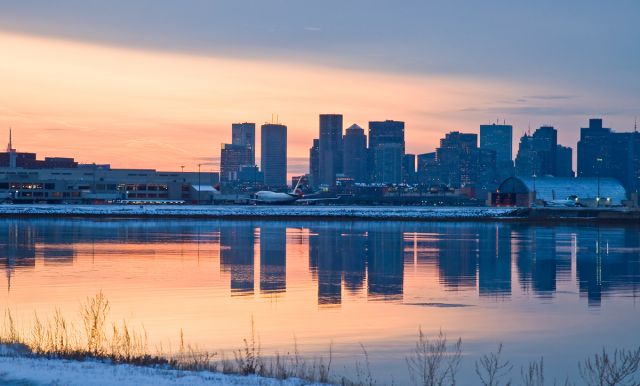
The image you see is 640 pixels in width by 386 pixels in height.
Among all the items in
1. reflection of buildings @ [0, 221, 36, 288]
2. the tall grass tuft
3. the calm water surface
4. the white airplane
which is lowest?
the tall grass tuft

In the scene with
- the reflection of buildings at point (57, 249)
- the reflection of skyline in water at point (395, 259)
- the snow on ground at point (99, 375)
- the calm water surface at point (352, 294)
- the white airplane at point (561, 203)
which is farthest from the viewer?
the white airplane at point (561, 203)

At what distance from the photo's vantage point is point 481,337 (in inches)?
1007

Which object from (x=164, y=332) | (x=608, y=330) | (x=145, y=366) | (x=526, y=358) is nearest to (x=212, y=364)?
(x=145, y=366)

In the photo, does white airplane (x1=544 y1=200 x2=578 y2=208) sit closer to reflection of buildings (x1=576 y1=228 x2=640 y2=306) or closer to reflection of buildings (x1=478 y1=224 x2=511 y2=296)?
reflection of buildings (x1=576 y1=228 x2=640 y2=306)

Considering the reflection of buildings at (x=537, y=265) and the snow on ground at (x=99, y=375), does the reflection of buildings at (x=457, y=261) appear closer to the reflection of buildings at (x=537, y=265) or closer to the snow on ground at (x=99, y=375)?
the reflection of buildings at (x=537, y=265)

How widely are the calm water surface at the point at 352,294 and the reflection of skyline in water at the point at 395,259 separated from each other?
121 millimetres

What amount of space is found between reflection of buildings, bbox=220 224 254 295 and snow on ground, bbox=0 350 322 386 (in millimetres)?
17172

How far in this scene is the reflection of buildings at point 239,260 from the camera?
37750 millimetres

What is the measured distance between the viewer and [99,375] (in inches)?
657

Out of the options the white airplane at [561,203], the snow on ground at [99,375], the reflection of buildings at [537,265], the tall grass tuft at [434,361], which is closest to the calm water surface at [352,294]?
the reflection of buildings at [537,265]

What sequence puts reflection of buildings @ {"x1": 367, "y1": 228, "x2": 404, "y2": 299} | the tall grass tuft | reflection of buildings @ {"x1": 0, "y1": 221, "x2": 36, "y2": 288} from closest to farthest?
the tall grass tuft → reflection of buildings @ {"x1": 367, "y1": 228, "x2": 404, "y2": 299} → reflection of buildings @ {"x1": 0, "y1": 221, "x2": 36, "y2": 288}

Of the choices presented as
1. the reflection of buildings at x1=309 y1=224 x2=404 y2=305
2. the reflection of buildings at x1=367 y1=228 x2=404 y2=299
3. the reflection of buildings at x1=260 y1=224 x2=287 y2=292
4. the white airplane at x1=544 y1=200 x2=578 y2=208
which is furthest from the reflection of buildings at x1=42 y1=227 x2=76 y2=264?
the white airplane at x1=544 y1=200 x2=578 y2=208

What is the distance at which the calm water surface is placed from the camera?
24703 mm

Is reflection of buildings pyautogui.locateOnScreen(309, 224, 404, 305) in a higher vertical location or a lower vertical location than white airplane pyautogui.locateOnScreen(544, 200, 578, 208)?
lower
